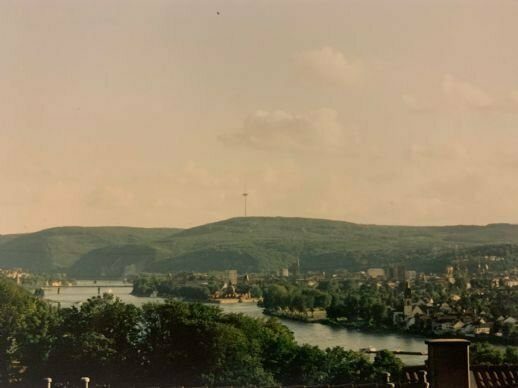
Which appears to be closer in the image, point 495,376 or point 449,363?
point 449,363

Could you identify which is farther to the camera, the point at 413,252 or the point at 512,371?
the point at 413,252

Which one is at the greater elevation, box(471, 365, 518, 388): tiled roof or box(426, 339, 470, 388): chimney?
box(426, 339, 470, 388): chimney

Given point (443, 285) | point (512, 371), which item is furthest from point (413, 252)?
point (512, 371)

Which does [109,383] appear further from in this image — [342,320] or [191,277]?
[191,277]

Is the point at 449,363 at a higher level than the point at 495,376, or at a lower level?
higher

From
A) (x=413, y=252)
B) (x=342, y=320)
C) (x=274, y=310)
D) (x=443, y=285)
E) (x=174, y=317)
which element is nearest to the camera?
(x=174, y=317)

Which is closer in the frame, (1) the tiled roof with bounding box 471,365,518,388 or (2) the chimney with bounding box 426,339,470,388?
(2) the chimney with bounding box 426,339,470,388

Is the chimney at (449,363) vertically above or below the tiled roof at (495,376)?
above

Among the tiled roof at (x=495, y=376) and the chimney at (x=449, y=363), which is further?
the tiled roof at (x=495, y=376)
